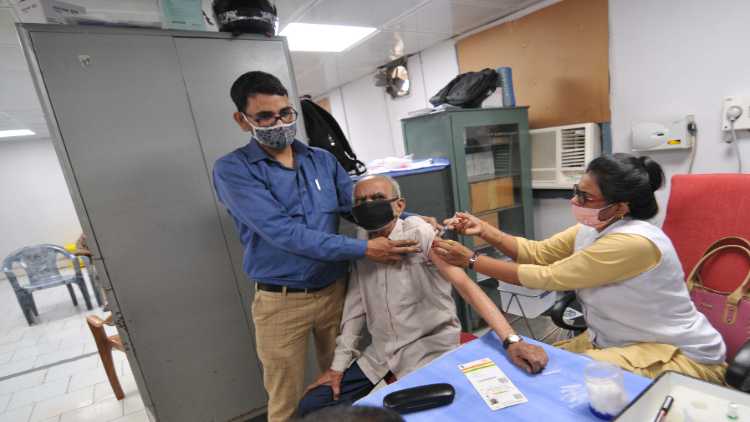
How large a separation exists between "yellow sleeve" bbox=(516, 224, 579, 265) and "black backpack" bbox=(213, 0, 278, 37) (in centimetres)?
176

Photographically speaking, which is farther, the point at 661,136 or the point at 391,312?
the point at 661,136

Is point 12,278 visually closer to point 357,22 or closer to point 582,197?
point 357,22

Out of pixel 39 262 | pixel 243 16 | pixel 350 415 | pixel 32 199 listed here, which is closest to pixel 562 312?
pixel 350 415

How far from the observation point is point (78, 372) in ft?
10.1

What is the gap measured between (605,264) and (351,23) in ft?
8.90

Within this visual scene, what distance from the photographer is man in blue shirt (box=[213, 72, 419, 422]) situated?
54.7 inches

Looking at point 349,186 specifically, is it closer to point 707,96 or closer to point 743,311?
point 743,311

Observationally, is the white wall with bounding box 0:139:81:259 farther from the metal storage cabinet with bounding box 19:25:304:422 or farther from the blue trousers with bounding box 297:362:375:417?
the blue trousers with bounding box 297:362:375:417

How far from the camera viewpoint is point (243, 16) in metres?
1.83

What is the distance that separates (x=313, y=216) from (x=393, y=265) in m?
0.40

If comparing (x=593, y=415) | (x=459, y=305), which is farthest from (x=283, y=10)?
(x=593, y=415)

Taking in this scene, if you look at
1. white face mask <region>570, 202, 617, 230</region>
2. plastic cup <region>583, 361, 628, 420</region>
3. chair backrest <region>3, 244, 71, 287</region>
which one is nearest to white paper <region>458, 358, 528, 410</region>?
plastic cup <region>583, 361, 628, 420</region>

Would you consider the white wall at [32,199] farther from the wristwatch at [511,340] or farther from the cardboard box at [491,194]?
the wristwatch at [511,340]

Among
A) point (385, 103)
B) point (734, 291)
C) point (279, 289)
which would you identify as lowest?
point (734, 291)
